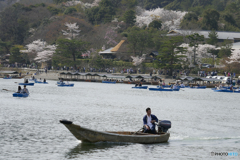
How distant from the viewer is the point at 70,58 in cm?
10138

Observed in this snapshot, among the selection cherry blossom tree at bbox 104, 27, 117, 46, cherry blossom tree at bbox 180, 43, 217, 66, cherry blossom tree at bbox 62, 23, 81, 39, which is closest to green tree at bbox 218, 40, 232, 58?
cherry blossom tree at bbox 180, 43, 217, 66

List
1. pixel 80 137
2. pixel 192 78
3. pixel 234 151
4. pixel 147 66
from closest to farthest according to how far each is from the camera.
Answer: pixel 80 137 → pixel 234 151 → pixel 192 78 → pixel 147 66

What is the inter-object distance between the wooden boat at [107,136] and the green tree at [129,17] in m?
103

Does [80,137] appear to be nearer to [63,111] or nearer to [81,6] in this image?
[63,111]

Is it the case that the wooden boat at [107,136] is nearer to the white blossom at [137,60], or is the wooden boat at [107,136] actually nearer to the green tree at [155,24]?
the white blossom at [137,60]

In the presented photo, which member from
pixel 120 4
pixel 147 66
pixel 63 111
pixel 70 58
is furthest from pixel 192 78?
pixel 120 4

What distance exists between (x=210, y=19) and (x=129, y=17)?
26521 mm

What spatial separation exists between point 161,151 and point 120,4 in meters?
129

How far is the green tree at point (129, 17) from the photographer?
12319cm

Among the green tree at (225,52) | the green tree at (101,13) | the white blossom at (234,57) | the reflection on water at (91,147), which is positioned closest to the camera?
the reflection on water at (91,147)

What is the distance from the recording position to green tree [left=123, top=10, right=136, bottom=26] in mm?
123188

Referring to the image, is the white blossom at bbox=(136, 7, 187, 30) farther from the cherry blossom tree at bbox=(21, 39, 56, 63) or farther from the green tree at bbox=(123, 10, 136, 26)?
the cherry blossom tree at bbox=(21, 39, 56, 63)

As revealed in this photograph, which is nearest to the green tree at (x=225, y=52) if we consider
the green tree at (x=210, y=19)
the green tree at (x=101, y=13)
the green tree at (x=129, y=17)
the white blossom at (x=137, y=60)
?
the white blossom at (x=137, y=60)

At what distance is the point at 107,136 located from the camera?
70.1 feet
